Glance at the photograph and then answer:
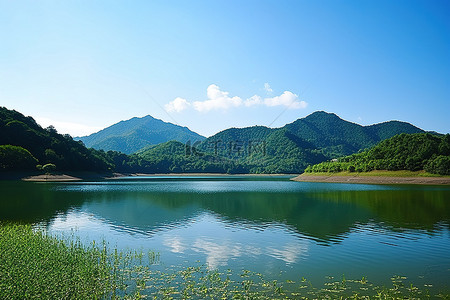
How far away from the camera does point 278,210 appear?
141 ft

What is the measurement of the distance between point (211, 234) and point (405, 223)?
20780mm

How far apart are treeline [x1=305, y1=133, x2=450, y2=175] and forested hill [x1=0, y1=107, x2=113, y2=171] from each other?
12117 centimetres

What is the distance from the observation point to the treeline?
108 metres

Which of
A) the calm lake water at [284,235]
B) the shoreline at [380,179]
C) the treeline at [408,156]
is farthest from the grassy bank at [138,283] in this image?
the treeline at [408,156]

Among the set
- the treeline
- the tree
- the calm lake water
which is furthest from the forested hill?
the treeline

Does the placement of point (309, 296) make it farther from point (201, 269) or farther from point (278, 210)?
point (278, 210)

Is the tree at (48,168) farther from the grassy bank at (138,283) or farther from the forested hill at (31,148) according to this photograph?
the grassy bank at (138,283)

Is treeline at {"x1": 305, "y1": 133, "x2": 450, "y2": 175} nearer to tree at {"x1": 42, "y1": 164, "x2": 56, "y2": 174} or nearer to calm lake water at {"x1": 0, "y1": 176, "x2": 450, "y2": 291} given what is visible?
calm lake water at {"x1": 0, "y1": 176, "x2": 450, "y2": 291}

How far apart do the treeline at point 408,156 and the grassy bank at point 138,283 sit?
11247cm

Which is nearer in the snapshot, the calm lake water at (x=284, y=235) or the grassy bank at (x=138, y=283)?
the grassy bank at (x=138, y=283)

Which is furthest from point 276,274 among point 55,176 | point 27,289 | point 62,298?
Result: point 55,176

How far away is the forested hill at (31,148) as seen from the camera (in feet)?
362

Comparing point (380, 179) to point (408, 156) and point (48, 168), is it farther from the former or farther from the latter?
point (48, 168)

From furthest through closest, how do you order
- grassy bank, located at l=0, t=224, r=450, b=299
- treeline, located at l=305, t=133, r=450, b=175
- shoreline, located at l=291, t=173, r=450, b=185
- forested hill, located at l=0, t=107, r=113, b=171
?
forested hill, located at l=0, t=107, r=113, b=171 → treeline, located at l=305, t=133, r=450, b=175 → shoreline, located at l=291, t=173, r=450, b=185 → grassy bank, located at l=0, t=224, r=450, b=299
